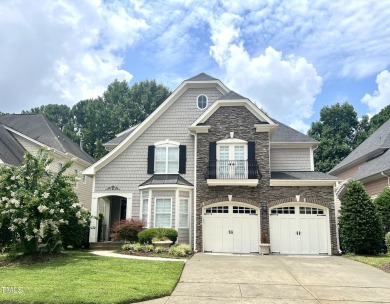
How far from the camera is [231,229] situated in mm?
17375

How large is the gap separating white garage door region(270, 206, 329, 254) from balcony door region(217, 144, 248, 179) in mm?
2443

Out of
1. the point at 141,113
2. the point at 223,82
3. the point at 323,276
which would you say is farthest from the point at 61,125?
the point at 323,276

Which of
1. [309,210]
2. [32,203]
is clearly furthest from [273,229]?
[32,203]

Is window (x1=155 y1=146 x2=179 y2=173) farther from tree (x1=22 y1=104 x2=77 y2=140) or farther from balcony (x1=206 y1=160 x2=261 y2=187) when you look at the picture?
tree (x1=22 y1=104 x2=77 y2=140)

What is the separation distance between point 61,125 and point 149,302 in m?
45.4

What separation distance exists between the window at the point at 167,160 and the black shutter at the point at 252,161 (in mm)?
3806

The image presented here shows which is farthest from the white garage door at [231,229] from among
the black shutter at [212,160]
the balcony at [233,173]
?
the black shutter at [212,160]

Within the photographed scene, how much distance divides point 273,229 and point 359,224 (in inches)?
150

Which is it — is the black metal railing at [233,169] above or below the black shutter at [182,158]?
below

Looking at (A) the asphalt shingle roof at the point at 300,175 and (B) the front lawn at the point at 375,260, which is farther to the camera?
(A) the asphalt shingle roof at the point at 300,175

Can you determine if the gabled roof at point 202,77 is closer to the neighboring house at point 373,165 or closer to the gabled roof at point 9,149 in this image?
the neighboring house at point 373,165

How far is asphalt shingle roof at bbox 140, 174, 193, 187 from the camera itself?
1767 centimetres

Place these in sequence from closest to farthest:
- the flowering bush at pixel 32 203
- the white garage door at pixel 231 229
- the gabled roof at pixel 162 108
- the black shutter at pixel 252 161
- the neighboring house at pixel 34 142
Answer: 1. the flowering bush at pixel 32 203
2. the white garage door at pixel 231 229
3. the black shutter at pixel 252 161
4. the gabled roof at pixel 162 108
5. the neighboring house at pixel 34 142

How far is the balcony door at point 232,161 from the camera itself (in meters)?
17.5
